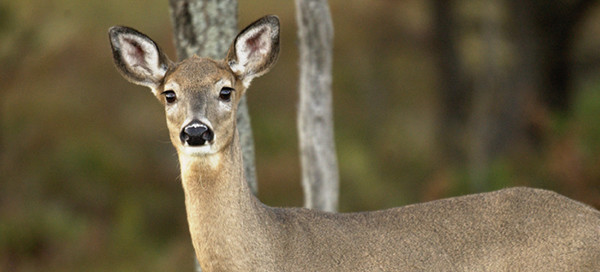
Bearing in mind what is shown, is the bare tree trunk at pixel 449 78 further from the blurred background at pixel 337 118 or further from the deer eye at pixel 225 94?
the deer eye at pixel 225 94

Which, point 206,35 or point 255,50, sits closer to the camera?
point 255,50

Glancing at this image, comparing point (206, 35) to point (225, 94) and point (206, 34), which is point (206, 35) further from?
point (225, 94)

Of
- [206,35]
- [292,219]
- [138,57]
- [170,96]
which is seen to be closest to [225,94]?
[170,96]

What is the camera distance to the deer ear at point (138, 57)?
7.33 m

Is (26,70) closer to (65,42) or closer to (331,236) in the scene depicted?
(65,42)

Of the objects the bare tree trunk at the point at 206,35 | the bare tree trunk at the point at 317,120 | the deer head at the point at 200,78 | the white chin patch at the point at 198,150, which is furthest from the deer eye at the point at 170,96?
the bare tree trunk at the point at 317,120

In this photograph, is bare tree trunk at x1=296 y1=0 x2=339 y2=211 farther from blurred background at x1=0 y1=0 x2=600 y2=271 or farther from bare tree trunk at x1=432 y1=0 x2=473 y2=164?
bare tree trunk at x1=432 y1=0 x2=473 y2=164

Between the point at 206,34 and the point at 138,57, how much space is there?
2.10 metres

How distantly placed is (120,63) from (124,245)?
30.1ft

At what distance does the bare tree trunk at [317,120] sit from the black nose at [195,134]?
436 centimetres

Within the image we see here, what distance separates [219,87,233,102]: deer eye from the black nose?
48 centimetres

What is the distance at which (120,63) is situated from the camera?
24.4ft

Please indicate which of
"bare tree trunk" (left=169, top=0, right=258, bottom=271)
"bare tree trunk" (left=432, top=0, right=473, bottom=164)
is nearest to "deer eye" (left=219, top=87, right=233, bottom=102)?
"bare tree trunk" (left=169, top=0, right=258, bottom=271)

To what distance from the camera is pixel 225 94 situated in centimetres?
703
